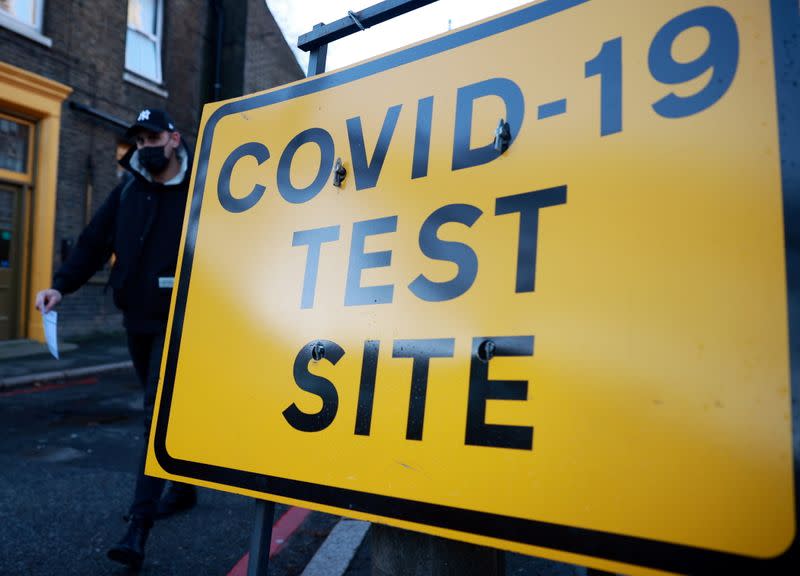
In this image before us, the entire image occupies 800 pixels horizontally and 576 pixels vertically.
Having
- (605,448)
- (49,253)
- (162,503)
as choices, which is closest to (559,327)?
(605,448)

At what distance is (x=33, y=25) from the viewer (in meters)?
8.89

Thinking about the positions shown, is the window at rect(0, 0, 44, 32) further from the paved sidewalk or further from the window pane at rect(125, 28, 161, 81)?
the paved sidewalk

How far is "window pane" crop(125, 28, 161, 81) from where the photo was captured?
10.7 metres

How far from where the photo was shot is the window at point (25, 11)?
8580mm

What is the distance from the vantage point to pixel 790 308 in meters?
0.78

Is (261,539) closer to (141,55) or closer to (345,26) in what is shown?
(345,26)

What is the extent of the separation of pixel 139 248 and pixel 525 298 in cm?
207

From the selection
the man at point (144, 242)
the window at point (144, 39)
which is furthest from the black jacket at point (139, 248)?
the window at point (144, 39)

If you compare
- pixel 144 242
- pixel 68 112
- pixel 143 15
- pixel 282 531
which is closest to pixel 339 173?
pixel 144 242

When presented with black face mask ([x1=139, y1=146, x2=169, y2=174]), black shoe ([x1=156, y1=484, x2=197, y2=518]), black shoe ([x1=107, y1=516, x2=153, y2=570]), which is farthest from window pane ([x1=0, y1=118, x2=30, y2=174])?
black shoe ([x1=107, y1=516, x2=153, y2=570])

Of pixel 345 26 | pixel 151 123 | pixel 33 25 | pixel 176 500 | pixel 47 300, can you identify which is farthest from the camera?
pixel 33 25

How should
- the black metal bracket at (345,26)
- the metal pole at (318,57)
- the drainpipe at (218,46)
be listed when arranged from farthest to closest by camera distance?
the drainpipe at (218,46), the metal pole at (318,57), the black metal bracket at (345,26)

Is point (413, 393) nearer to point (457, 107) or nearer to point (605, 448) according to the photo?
point (605, 448)

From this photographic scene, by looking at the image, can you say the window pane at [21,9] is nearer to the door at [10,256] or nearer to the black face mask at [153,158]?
the door at [10,256]
